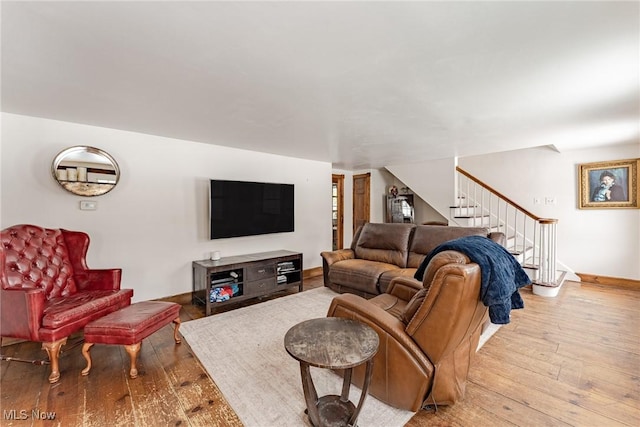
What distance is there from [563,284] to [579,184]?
166 cm

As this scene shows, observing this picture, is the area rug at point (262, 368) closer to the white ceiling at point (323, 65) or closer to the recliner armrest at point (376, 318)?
the recliner armrest at point (376, 318)

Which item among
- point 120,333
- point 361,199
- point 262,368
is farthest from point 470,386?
point 361,199

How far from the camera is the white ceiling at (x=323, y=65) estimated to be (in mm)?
1316

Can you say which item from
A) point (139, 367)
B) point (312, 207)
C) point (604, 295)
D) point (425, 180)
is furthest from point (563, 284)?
point (139, 367)

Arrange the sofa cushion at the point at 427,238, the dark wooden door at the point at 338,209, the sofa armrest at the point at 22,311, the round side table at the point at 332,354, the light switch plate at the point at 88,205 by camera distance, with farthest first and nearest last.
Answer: the dark wooden door at the point at 338,209 → the sofa cushion at the point at 427,238 → the light switch plate at the point at 88,205 → the sofa armrest at the point at 22,311 → the round side table at the point at 332,354

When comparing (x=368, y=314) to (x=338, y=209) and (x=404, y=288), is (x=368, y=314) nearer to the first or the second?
(x=404, y=288)

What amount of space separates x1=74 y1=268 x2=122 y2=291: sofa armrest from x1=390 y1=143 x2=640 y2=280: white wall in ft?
16.8

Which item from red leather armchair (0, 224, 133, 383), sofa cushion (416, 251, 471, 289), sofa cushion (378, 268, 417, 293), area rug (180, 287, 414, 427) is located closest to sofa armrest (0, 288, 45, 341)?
red leather armchair (0, 224, 133, 383)

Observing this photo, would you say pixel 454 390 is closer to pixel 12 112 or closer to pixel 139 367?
pixel 139 367

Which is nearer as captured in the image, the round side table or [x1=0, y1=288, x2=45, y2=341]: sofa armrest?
the round side table

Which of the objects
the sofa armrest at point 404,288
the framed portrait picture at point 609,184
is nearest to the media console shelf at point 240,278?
the sofa armrest at point 404,288

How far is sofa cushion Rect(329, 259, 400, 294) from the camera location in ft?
11.3

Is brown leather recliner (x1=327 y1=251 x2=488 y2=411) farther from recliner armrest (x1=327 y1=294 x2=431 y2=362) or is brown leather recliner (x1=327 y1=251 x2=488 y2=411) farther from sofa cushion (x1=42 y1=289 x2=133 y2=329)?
sofa cushion (x1=42 y1=289 x2=133 y2=329)

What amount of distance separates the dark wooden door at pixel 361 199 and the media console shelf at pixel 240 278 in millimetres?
3017
